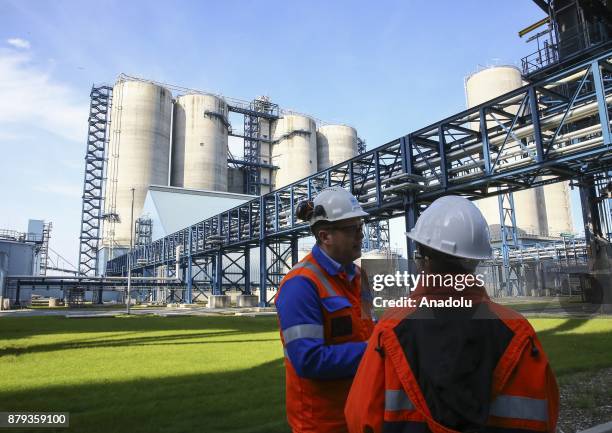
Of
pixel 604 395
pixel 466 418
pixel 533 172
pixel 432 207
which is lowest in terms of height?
pixel 604 395

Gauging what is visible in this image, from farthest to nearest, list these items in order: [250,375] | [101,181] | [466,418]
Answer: [101,181] < [250,375] < [466,418]


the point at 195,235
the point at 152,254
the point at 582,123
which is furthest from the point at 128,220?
the point at 582,123

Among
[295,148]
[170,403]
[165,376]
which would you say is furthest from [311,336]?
[295,148]

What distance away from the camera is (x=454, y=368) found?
43.9 inches

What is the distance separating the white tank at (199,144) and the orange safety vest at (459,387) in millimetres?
53073

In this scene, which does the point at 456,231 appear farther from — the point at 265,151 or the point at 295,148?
the point at 265,151

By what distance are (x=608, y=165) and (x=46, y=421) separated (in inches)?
578

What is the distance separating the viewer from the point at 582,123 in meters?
17.6

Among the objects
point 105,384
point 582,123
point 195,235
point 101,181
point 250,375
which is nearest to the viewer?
point 105,384

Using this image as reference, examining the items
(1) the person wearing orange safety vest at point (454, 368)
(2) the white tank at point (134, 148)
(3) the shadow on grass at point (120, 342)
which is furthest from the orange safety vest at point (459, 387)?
(2) the white tank at point (134, 148)

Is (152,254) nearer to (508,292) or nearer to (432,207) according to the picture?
(508,292)

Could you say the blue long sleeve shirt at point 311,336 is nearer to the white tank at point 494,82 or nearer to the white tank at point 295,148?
the white tank at point 494,82

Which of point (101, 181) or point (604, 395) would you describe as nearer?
point (604, 395)

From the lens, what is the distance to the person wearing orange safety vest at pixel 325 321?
1.83 metres
